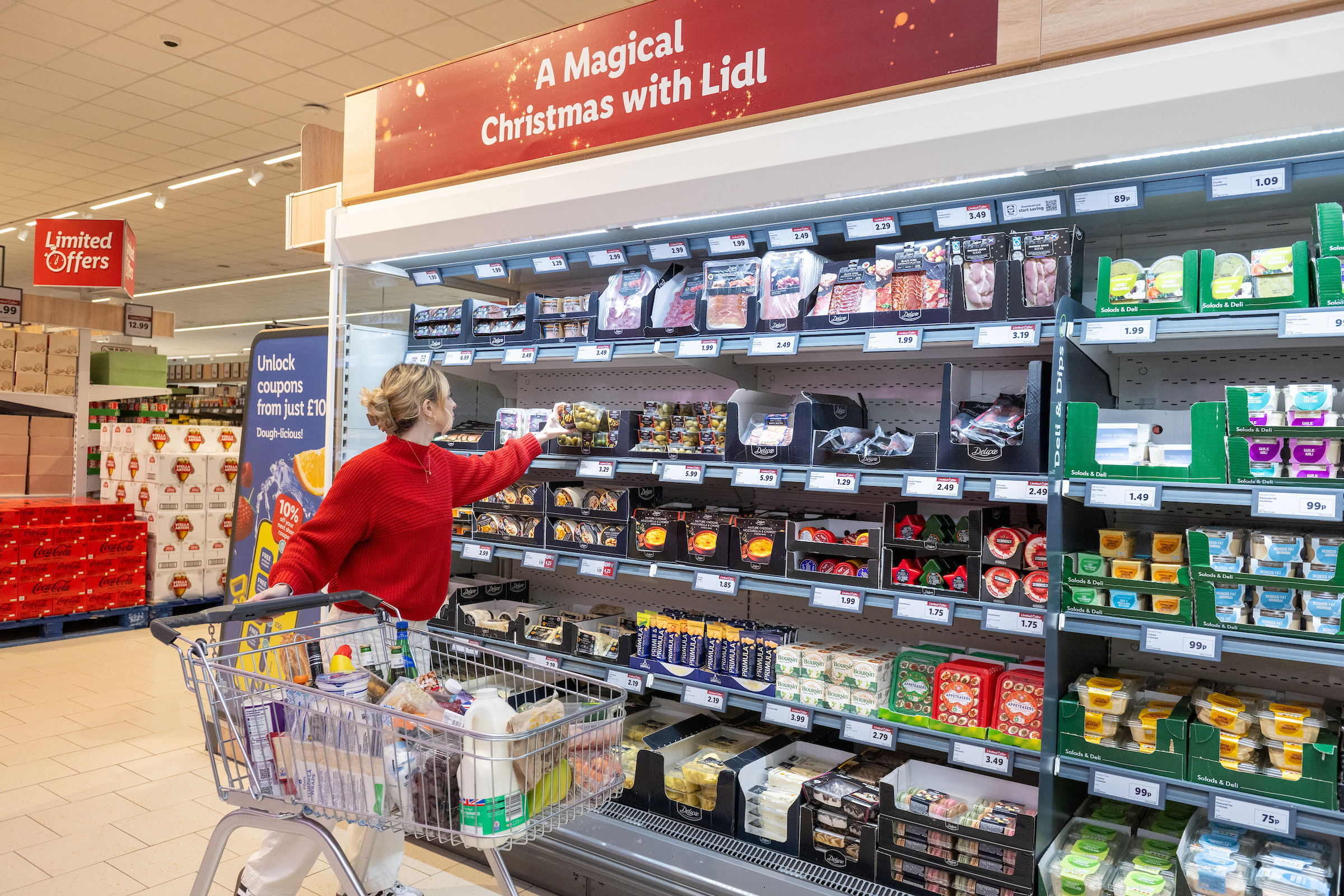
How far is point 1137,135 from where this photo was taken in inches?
83.5

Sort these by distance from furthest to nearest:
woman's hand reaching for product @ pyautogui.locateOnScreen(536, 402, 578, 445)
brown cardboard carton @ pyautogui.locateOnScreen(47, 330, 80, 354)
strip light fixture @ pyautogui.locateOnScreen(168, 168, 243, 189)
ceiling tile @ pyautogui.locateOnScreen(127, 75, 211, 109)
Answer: strip light fixture @ pyautogui.locateOnScreen(168, 168, 243, 189) → brown cardboard carton @ pyautogui.locateOnScreen(47, 330, 80, 354) → ceiling tile @ pyautogui.locateOnScreen(127, 75, 211, 109) → woman's hand reaching for product @ pyautogui.locateOnScreen(536, 402, 578, 445)

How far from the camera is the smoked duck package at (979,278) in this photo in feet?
8.08

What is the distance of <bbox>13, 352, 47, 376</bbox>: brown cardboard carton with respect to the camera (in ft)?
26.3

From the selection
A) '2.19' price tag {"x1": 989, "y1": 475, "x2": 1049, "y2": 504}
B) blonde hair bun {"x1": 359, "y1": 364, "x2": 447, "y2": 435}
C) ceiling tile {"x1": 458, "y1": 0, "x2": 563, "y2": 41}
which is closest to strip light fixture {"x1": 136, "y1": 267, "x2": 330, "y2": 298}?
ceiling tile {"x1": 458, "y1": 0, "x2": 563, "y2": 41}

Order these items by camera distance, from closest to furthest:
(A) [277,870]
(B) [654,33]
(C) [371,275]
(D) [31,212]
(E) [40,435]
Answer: (A) [277,870]
(B) [654,33]
(C) [371,275]
(E) [40,435]
(D) [31,212]

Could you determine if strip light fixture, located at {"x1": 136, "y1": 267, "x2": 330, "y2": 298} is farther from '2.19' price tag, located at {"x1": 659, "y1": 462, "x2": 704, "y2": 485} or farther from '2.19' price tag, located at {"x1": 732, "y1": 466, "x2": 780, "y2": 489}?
'2.19' price tag, located at {"x1": 732, "y1": 466, "x2": 780, "y2": 489}

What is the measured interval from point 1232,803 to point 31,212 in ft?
46.6

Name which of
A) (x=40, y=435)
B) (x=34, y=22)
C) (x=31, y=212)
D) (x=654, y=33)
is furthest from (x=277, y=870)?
(x=31, y=212)

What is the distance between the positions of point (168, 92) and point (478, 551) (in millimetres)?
6133

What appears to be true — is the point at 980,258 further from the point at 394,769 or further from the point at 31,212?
the point at 31,212

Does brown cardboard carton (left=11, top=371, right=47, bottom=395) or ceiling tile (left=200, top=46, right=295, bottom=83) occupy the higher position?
ceiling tile (left=200, top=46, right=295, bottom=83)

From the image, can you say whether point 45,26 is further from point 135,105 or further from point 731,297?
point 731,297

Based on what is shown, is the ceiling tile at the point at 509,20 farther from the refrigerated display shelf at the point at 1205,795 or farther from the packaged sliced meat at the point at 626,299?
the refrigerated display shelf at the point at 1205,795

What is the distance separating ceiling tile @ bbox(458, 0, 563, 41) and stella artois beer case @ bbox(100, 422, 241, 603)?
4178 mm
